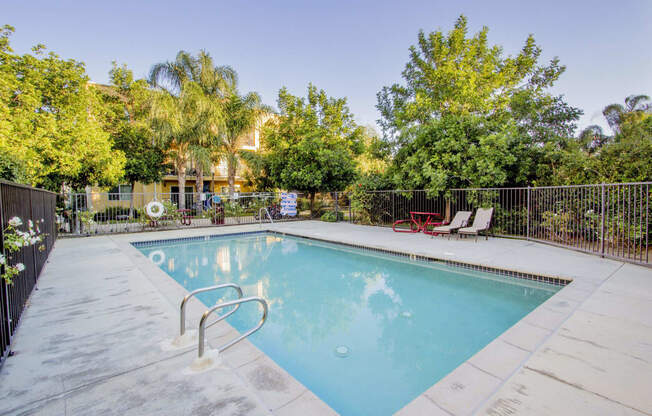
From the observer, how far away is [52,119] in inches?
357

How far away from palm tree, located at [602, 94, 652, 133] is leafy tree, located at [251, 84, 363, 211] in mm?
20608

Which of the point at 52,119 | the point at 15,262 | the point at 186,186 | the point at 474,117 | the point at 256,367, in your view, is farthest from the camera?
the point at 186,186

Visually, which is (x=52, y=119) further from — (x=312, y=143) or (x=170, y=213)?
(x=312, y=143)

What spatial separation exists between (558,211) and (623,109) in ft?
77.3

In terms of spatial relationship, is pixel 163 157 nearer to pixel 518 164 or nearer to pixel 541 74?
pixel 518 164

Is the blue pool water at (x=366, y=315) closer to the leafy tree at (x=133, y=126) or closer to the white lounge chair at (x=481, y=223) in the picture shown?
the white lounge chair at (x=481, y=223)

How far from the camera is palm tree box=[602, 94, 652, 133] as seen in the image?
21.3 m

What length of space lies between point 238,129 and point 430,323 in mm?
14892

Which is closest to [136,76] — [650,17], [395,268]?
[395,268]

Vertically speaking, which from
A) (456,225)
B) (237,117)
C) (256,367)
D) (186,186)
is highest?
(237,117)

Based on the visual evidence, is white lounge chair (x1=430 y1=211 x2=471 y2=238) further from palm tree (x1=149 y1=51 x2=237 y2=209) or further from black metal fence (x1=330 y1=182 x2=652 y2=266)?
palm tree (x1=149 y1=51 x2=237 y2=209)

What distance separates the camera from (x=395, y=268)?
20.6 feet

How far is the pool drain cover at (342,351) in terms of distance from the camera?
10.4 ft

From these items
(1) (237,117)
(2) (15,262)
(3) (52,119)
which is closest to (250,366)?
(2) (15,262)
